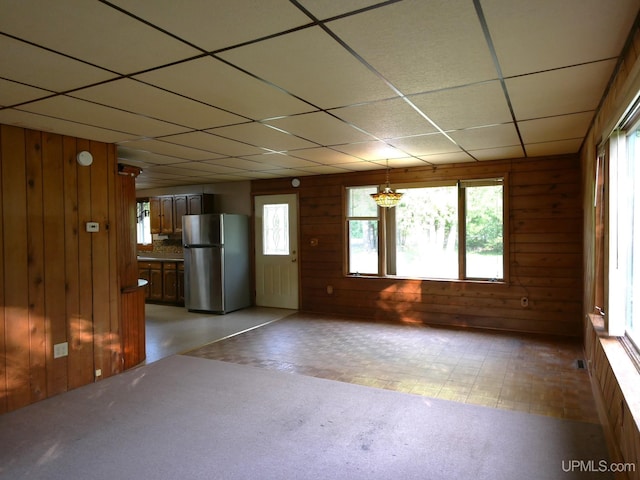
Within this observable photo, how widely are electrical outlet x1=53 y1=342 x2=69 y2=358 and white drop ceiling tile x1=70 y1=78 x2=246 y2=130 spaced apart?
2082 millimetres

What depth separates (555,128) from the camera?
11.7 feet

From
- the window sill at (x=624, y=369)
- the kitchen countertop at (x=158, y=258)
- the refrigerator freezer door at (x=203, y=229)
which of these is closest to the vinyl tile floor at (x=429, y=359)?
the window sill at (x=624, y=369)

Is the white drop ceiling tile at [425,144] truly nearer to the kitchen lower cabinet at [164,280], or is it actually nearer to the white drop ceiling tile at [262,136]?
the white drop ceiling tile at [262,136]

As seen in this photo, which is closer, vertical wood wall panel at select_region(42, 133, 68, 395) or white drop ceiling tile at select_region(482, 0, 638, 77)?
white drop ceiling tile at select_region(482, 0, 638, 77)

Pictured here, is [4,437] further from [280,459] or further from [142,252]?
[142,252]

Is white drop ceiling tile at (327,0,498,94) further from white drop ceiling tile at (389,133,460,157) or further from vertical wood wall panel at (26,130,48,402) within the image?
vertical wood wall panel at (26,130,48,402)

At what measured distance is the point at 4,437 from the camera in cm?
270

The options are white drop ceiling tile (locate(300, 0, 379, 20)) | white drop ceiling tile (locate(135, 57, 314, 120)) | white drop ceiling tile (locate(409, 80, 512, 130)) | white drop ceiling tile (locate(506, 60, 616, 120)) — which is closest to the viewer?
white drop ceiling tile (locate(300, 0, 379, 20))

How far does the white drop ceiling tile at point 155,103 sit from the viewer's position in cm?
239

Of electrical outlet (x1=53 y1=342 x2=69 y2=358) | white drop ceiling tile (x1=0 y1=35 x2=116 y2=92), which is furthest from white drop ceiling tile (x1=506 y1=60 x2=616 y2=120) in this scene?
electrical outlet (x1=53 y1=342 x2=69 y2=358)

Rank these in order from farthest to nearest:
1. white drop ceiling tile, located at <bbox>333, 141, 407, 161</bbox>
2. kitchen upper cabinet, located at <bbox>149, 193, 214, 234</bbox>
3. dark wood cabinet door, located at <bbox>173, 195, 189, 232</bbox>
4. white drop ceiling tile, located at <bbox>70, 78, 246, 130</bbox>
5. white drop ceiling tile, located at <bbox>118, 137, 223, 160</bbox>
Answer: dark wood cabinet door, located at <bbox>173, 195, 189, 232</bbox> < kitchen upper cabinet, located at <bbox>149, 193, 214, 234</bbox> < white drop ceiling tile, located at <bbox>333, 141, 407, 161</bbox> < white drop ceiling tile, located at <bbox>118, 137, 223, 160</bbox> < white drop ceiling tile, located at <bbox>70, 78, 246, 130</bbox>

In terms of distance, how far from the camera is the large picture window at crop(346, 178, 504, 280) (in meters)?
5.42

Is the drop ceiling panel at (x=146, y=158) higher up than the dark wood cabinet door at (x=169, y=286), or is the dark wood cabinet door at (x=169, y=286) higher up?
the drop ceiling panel at (x=146, y=158)

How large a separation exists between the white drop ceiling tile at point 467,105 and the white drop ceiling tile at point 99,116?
1975 millimetres
